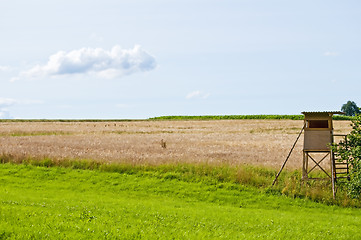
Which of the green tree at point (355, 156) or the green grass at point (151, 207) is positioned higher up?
the green tree at point (355, 156)

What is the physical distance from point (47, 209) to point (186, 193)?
1053 centimetres

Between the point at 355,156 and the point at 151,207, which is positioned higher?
the point at 355,156

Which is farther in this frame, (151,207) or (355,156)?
(355,156)

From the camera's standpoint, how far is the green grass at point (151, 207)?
17547 mm

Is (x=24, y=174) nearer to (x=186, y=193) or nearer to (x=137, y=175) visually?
(x=137, y=175)

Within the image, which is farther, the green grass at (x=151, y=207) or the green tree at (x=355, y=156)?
the green tree at (x=355, y=156)

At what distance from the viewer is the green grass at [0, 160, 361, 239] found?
57.6 ft

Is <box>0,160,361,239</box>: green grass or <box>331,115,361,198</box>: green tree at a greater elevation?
<box>331,115,361,198</box>: green tree

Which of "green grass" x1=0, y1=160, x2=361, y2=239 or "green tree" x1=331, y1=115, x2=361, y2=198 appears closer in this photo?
"green grass" x1=0, y1=160, x2=361, y2=239

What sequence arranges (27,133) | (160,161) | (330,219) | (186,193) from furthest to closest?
(27,133) < (160,161) < (186,193) < (330,219)

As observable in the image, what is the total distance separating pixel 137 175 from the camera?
3247 centimetres

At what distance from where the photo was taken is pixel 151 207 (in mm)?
23016

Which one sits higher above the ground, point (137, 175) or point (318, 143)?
point (318, 143)

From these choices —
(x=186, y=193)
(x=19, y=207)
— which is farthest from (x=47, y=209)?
(x=186, y=193)
